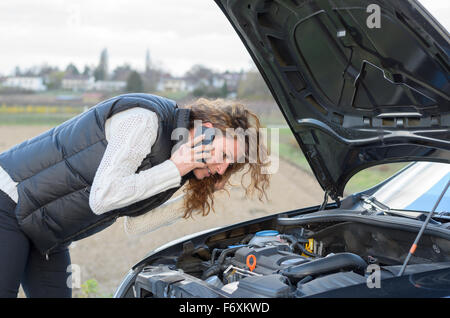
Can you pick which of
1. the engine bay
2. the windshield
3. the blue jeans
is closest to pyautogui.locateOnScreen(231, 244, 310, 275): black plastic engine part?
the engine bay

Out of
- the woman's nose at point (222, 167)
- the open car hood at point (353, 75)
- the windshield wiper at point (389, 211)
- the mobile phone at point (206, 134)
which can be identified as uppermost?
the open car hood at point (353, 75)

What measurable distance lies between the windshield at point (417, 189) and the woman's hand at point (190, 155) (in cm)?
116

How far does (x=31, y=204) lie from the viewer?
209 cm

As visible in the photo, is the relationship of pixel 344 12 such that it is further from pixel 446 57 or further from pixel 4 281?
pixel 4 281

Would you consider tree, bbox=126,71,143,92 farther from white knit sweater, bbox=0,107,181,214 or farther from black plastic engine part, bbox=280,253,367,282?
black plastic engine part, bbox=280,253,367,282

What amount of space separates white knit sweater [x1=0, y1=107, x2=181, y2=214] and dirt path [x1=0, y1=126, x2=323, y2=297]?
88.3 inches

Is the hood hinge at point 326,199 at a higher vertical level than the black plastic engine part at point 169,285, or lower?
higher

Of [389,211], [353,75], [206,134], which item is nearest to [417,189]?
[389,211]

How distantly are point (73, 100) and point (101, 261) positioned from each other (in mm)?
5835

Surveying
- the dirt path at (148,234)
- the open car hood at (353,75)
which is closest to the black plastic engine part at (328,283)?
the open car hood at (353,75)

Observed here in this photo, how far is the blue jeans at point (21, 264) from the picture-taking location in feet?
6.97

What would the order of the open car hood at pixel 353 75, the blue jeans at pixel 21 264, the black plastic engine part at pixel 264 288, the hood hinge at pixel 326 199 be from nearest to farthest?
1. the black plastic engine part at pixel 264 288
2. the open car hood at pixel 353 75
3. the blue jeans at pixel 21 264
4. the hood hinge at pixel 326 199

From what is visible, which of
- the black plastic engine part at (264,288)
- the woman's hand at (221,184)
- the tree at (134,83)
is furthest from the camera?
the tree at (134,83)

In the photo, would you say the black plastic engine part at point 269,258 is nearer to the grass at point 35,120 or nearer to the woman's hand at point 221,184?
the woman's hand at point 221,184
